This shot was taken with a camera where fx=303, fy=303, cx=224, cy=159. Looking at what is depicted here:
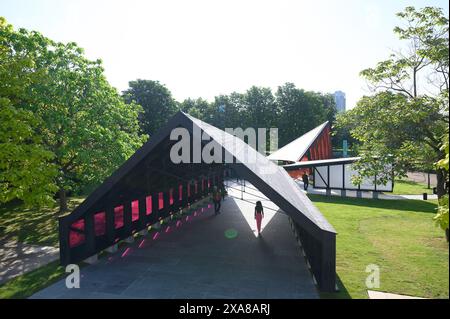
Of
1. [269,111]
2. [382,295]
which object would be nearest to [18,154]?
[382,295]

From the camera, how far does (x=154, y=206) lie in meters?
16.1

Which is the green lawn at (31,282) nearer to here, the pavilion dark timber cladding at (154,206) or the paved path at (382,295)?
the pavilion dark timber cladding at (154,206)

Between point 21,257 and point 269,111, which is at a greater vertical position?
point 269,111

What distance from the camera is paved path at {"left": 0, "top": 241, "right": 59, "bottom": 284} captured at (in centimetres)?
1091

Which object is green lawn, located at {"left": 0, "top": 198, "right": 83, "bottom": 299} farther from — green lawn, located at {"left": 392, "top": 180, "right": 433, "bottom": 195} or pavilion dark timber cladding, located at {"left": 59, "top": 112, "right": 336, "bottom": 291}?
green lawn, located at {"left": 392, "top": 180, "right": 433, "bottom": 195}

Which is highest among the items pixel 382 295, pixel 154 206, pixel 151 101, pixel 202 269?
pixel 151 101

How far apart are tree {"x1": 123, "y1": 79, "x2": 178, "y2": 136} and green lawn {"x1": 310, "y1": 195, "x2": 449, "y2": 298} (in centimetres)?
3690

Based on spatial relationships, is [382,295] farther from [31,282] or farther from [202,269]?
[31,282]

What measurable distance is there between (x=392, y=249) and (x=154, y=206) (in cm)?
1140

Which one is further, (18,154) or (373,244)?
(373,244)

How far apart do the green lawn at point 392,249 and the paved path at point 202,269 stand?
5.56 feet

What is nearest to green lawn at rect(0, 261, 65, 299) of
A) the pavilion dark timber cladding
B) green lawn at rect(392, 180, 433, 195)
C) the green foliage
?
the pavilion dark timber cladding

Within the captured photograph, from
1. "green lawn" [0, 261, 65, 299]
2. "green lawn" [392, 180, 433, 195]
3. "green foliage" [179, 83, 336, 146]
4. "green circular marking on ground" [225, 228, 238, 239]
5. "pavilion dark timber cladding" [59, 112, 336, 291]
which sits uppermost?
"green foliage" [179, 83, 336, 146]
